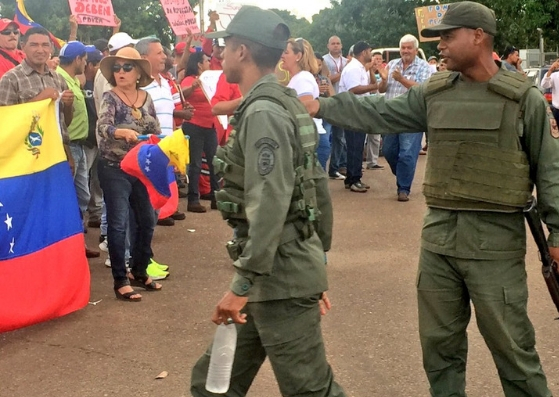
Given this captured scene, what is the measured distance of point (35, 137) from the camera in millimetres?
6090

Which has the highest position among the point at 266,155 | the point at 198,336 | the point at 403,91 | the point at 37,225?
the point at 266,155

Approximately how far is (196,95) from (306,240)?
6.99 metres

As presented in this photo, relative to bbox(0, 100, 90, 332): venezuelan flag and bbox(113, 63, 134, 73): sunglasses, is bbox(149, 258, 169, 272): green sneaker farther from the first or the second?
bbox(113, 63, 134, 73): sunglasses

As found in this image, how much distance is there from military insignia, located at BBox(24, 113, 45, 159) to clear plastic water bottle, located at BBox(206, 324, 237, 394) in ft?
10.3

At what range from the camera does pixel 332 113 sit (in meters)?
4.20

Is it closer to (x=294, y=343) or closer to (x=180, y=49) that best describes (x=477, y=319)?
(x=294, y=343)

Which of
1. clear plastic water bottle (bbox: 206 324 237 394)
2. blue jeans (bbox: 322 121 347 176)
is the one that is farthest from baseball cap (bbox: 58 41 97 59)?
clear plastic water bottle (bbox: 206 324 237 394)

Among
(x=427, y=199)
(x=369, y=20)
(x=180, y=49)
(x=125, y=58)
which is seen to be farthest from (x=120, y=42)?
(x=369, y=20)

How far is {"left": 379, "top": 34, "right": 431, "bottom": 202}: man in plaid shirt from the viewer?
10.8m

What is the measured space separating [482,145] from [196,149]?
21.4 feet

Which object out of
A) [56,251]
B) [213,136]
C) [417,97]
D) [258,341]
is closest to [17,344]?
[56,251]

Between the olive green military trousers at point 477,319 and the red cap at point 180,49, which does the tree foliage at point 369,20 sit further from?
the olive green military trousers at point 477,319

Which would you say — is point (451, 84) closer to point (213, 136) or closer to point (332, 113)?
point (332, 113)

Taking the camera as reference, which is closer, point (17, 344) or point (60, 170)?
point (17, 344)
